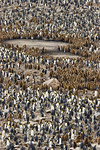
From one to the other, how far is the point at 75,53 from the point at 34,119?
15.2 metres

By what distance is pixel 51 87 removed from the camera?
79.5 ft

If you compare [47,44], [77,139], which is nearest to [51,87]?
[77,139]

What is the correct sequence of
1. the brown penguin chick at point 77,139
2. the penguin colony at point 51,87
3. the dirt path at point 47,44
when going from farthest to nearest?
the dirt path at point 47,44 < the penguin colony at point 51,87 < the brown penguin chick at point 77,139

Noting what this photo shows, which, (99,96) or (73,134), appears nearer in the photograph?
(73,134)

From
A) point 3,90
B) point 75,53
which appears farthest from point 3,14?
point 3,90

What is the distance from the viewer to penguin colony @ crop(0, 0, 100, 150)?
17.6 m

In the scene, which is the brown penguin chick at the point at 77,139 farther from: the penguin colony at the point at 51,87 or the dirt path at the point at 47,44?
the dirt path at the point at 47,44

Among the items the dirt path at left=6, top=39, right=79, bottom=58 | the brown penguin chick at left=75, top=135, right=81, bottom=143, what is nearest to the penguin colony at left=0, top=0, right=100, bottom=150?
the brown penguin chick at left=75, top=135, right=81, bottom=143

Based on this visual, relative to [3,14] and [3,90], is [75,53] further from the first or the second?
[3,14]

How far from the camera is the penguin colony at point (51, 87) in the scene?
1758 centimetres

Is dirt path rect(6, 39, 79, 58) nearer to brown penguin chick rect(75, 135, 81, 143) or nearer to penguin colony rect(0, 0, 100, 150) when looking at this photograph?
penguin colony rect(0, 0, 100, 150)

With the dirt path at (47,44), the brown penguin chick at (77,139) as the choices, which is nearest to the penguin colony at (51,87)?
the brown penguin chick at (77,139)

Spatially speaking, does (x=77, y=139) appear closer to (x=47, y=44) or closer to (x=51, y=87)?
(x=51, y=87)

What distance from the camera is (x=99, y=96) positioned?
23.2 metres
